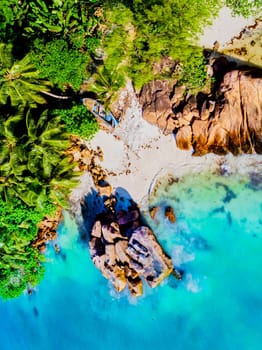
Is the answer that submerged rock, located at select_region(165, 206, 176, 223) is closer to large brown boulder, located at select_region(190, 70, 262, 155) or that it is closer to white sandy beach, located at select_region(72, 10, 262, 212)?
white sandy beach, located at select_region(72, 10, 262, 212)

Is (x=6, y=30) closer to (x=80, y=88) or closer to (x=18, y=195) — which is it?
(x=80, y=88)

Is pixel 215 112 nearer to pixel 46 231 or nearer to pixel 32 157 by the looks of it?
pixel 32 157

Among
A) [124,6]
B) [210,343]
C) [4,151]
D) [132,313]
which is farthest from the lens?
[132,313]

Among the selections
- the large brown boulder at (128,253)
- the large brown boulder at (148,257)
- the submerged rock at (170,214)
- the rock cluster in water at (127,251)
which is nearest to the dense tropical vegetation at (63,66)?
the rock cluster in water at (127,251)

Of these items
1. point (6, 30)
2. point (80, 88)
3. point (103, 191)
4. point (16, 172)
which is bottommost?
point (103, 191)

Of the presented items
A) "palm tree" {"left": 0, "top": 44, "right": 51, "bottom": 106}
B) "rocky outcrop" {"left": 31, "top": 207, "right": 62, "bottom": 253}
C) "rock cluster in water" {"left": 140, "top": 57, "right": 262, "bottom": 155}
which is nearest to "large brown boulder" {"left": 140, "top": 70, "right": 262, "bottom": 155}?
"rock cluster in water" {"left": 140, "top": 57, "right": 262, "bottom": 155}

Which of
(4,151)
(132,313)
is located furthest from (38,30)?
(132,313)

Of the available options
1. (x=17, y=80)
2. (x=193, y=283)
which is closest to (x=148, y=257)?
(x=193, y=283)
